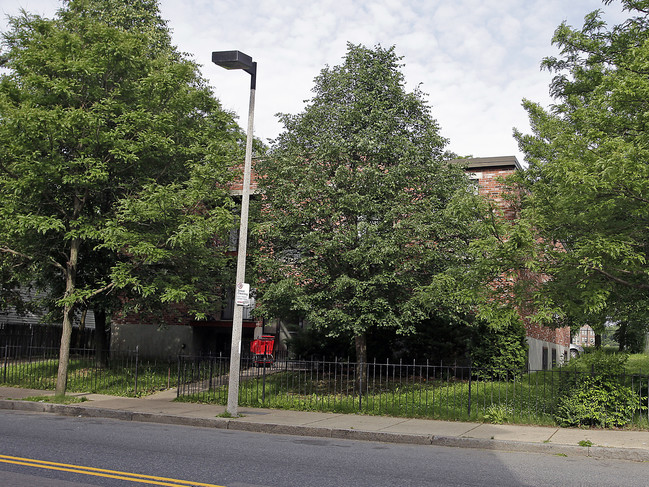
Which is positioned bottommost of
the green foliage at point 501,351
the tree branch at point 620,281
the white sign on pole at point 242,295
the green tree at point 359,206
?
the green foliage at point 501,351

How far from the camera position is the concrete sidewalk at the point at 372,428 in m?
9.81

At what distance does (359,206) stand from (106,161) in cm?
684

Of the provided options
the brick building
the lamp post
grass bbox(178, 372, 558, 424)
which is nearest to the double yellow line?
the lamp post

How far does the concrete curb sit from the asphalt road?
1.23ft

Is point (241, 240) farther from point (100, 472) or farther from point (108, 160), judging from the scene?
point (100, 472)

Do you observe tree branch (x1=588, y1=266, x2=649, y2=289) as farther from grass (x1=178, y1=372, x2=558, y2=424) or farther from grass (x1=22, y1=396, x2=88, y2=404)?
grass (x1=22, y1=396, x2=88, y2=404)

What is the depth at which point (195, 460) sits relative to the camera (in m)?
7.96

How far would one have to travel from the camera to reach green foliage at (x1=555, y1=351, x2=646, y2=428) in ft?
37.5

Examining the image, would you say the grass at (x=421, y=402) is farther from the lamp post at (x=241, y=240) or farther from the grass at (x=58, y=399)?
the grass at (x=58, y=399)

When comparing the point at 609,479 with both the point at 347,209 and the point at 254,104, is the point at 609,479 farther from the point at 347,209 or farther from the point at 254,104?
the point at 254,104

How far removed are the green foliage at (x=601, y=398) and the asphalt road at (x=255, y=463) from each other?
2.71 meters

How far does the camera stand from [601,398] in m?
11.6

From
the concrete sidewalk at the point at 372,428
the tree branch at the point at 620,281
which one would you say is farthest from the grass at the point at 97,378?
the tree branch at the point at 620,281

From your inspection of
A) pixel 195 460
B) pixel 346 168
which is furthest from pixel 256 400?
pixel 195 460
